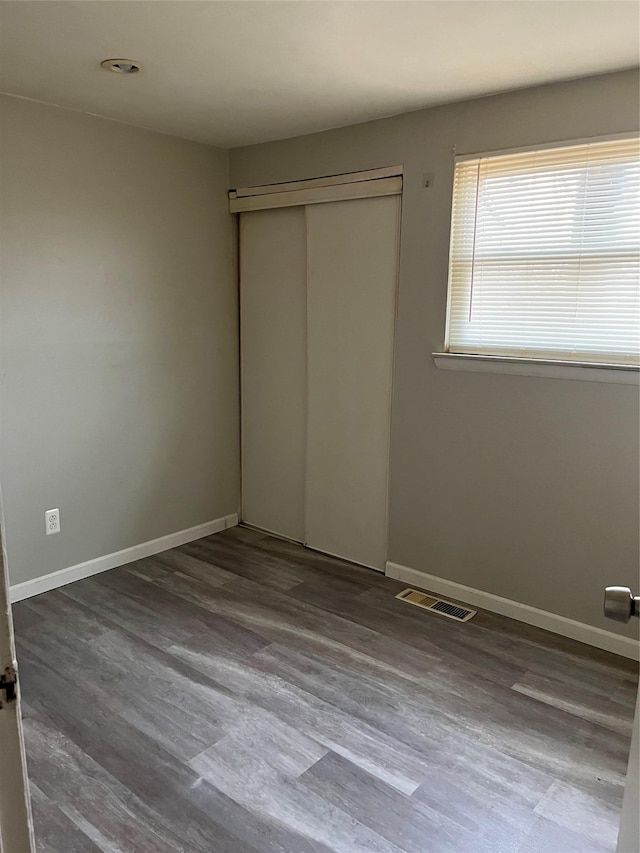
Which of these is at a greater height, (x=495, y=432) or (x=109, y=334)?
(x=109, y=334)

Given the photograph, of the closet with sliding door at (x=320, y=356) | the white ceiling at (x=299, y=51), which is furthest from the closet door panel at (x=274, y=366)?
the white ceiling at (x=299, y=51)

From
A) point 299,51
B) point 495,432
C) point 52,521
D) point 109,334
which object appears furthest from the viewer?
point 109,334

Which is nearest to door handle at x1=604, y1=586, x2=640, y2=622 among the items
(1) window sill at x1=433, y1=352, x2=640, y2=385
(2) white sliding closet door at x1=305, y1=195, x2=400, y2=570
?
(1) window sill at x1=433, y1=352, x2=640, y2=385

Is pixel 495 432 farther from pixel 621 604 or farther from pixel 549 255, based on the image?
pixel 621 604

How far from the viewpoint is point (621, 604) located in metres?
1.10

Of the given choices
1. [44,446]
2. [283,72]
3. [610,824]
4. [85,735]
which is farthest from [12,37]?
[610,824]

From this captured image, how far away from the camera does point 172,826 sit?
5.92 ft

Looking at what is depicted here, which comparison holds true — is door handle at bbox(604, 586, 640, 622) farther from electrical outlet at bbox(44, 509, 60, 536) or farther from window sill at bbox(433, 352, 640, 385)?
electrical outlet at bbox(44, 509, 60, 536)

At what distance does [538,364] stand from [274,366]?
162 cm

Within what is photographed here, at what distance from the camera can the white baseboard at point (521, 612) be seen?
269 cm

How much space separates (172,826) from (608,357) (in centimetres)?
220

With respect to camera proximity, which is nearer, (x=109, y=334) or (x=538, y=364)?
(x=538, y=364)

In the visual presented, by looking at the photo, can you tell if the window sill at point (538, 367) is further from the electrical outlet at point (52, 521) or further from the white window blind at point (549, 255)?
the electrical outlet at point (52, 521)

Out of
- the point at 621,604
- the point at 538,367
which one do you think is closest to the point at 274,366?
the point at 538,367
